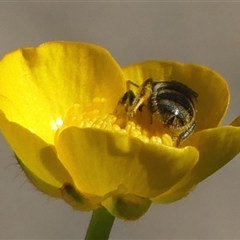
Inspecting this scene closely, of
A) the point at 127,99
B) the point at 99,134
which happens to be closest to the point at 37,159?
the point at 99,134

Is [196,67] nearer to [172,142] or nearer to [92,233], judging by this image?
[172,142]

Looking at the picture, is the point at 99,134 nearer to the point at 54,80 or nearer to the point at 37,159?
the point at 37,159

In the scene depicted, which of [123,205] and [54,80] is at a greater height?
[54,80]

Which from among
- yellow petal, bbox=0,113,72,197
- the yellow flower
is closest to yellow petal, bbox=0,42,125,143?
the yellow flower

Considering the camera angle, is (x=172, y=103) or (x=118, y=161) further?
(x=172, y=103)

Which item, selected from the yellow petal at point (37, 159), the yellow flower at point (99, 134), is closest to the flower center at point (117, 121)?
the yellow flower at point (99, 134)

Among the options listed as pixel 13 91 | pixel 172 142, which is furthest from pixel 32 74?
pixel 172 142

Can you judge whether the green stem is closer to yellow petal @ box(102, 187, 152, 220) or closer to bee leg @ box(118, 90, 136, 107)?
yellow petal @ box(102, 187, 152, 220)
